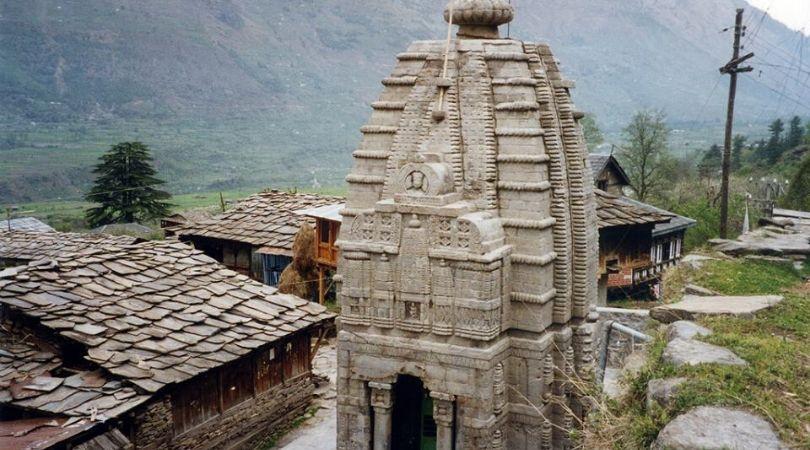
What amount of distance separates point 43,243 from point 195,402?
2134 centimetres

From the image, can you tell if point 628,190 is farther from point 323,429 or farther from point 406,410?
point 406,410

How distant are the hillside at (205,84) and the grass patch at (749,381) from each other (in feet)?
237

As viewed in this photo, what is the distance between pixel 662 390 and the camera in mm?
9000

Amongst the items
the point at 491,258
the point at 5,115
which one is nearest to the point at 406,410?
the point at 491,258

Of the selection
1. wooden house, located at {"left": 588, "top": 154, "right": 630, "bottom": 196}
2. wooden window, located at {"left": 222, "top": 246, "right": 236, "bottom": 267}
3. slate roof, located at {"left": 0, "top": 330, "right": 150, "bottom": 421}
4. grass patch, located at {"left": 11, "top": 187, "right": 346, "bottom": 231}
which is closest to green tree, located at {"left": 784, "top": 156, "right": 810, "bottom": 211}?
wooden house, located at {"left": 588, "top": 154, "right": 630, "bottom": 196}

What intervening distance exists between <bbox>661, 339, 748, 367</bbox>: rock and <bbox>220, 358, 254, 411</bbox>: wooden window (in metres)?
11.0

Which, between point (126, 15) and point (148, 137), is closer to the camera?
point (148, 137)

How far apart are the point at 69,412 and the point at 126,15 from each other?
11231 centimetres

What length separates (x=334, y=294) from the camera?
30656 millimetres

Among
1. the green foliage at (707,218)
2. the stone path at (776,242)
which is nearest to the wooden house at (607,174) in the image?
the green foliage at (707,218)

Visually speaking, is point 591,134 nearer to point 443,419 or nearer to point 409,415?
point 409,415

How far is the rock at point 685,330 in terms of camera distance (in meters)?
10.7

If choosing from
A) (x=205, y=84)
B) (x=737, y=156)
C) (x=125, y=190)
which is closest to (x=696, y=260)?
(x=125, y=190)

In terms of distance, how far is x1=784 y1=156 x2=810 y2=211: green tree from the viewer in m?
30.9
